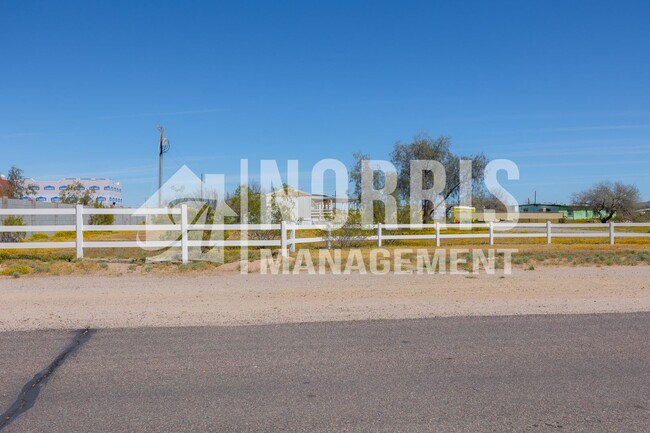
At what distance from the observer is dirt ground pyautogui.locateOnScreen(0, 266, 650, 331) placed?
8547 millimetres

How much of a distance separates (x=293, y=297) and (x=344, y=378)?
5148 millimetres

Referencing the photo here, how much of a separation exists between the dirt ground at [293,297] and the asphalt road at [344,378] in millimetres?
945

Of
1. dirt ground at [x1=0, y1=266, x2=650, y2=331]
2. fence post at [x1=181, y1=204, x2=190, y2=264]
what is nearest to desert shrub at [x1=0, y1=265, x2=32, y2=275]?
dirt ground at [x1=0, y1=266, x2=650, y2=331]

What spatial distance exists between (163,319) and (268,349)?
2.53m

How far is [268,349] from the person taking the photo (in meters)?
6.50

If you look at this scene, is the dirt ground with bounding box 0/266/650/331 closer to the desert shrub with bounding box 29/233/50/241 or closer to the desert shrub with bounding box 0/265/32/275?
the desert shrub with bounding box 0/265/32/275

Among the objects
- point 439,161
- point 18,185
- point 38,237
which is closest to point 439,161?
point 439,161

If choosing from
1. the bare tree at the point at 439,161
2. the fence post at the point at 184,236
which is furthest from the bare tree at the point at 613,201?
the fence post at the point at 184,236

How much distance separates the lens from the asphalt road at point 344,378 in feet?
14.3

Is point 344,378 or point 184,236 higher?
point 184,236

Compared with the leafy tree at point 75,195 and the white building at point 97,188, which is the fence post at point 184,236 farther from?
the white building at point 97,188

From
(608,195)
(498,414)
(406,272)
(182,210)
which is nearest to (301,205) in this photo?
(182,210)

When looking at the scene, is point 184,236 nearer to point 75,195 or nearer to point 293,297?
point 293,297

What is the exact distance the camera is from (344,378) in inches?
212
